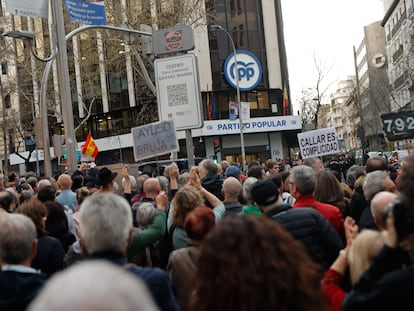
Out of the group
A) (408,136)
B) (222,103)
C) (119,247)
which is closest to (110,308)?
(119,247)

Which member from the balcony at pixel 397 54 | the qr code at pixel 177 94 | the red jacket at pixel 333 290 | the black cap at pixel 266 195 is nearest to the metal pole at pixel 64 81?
the qr code at pixel 177 94

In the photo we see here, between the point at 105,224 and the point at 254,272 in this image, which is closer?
the point at 254,272

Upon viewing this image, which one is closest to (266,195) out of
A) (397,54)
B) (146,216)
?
(146,216)

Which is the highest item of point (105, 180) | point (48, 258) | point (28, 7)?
point (28, 7)

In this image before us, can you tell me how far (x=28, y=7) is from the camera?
12.5m

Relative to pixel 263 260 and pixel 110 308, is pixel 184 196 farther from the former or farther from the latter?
pixel 110 308

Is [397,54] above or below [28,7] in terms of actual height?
above

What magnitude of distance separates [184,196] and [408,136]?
26.0 feet

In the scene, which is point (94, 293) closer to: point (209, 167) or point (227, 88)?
point (209, 167)

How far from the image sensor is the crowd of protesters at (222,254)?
1.68m

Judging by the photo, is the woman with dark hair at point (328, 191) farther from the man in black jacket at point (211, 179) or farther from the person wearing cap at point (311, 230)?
the man in black jacket at point (211, 179)

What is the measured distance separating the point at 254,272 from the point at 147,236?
8.32 ft

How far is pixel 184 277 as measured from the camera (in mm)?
3863

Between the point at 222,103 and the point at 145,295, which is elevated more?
the point at 222,103
